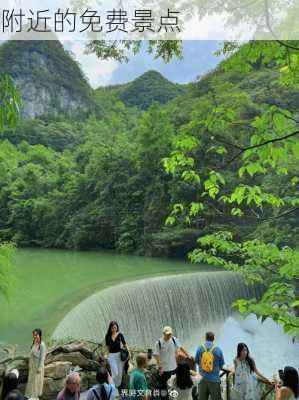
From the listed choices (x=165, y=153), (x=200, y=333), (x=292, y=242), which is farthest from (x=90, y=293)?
(x=165, y=153)

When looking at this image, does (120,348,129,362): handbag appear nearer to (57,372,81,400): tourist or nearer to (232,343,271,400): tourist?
(232,343,271,400): tourist

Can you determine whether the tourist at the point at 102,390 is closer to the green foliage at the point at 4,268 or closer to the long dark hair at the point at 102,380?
the long dark hair at the point at 102,380

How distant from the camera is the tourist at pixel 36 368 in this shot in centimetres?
486

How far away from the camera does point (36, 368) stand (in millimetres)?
4898

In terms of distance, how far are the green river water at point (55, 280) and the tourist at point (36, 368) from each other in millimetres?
3293

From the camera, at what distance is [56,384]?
527 centimetres

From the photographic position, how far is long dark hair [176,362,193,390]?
4352mm

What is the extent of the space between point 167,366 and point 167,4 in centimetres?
321

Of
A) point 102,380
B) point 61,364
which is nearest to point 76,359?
point 61,364

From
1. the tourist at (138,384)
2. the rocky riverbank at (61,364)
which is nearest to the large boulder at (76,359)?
the rocky riverbank at (61,364)

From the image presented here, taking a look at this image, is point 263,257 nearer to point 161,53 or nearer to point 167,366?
point 161,53

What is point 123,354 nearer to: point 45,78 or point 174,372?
point 174,372

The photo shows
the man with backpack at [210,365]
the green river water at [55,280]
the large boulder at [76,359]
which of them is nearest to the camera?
the man with backpack at [210,365]

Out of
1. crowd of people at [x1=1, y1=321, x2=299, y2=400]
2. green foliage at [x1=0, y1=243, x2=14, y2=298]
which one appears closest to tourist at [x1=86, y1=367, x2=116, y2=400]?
crowd of people at [x1=1, y1=321, x2=299, y2=400]
